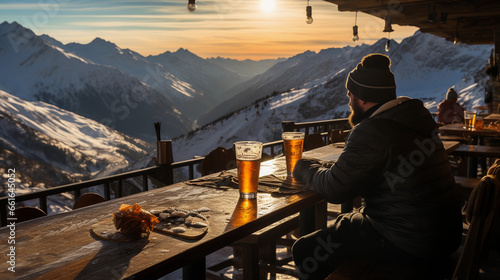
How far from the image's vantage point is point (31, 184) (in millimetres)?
83188

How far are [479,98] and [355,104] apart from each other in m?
51.8

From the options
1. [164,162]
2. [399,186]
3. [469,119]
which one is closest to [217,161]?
[164,162]

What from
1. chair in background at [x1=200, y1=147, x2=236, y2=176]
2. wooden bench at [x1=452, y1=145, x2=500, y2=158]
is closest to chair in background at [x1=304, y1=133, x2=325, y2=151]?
chair in background at [x1=200, y1=147, x2=236, y2=176]

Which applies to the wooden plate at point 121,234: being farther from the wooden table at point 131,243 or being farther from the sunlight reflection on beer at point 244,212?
the sunlight reflection on beer at point 244,212

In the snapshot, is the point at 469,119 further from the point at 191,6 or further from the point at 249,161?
the point at 249,161

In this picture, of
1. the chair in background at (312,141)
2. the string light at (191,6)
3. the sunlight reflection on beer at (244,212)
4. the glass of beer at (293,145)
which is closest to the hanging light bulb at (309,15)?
the chair in background at (312,141)

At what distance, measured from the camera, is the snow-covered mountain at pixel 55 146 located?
95.6 m

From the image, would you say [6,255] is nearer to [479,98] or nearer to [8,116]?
[479,98]

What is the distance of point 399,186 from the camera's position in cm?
173

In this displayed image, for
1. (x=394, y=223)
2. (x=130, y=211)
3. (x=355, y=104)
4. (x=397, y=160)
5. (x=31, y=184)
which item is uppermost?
(x=355, y=104)

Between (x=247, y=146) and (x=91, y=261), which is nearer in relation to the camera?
(x=91, y=261)

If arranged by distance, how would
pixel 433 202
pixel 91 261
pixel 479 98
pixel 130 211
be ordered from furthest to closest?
pixel 479 98 → pixel 433 202 → pixel 130 211 → pixel 91 261

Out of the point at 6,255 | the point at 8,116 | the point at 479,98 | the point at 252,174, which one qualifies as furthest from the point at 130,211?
the point at 8,116

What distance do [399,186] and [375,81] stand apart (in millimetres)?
528
